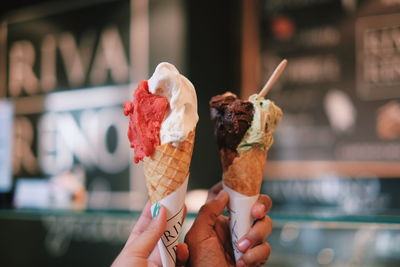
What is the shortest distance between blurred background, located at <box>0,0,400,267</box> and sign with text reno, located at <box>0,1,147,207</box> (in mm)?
14

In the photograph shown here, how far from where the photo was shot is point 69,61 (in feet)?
14.5

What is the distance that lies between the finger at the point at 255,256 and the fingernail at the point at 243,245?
0.01 metres

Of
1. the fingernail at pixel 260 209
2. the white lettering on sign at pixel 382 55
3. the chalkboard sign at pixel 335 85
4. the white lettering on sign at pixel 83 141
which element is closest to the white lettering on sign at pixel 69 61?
the white lettering on sign at pixel 83 141

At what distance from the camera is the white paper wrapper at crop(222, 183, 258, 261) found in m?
1.24

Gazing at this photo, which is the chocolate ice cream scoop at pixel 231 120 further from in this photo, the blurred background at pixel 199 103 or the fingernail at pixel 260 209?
the blurred background at pixel 199 103

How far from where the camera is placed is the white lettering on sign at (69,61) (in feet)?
13.2

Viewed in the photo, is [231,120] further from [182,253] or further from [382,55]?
[382,55]

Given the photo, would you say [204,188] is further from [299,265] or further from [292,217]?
[292,217]

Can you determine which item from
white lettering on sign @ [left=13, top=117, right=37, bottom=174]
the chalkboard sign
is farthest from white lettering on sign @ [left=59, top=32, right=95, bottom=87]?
the chalkboard sign

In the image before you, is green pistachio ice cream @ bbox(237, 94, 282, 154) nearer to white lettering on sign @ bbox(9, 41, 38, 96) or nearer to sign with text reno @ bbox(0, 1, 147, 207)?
sign with text reno @ bbox(0, 1, 147, 207)

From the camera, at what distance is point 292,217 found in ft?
4.56

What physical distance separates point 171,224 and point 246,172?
0.26 meters

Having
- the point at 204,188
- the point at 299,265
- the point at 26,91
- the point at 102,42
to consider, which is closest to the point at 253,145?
the point at 299,265

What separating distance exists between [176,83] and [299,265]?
922mm
